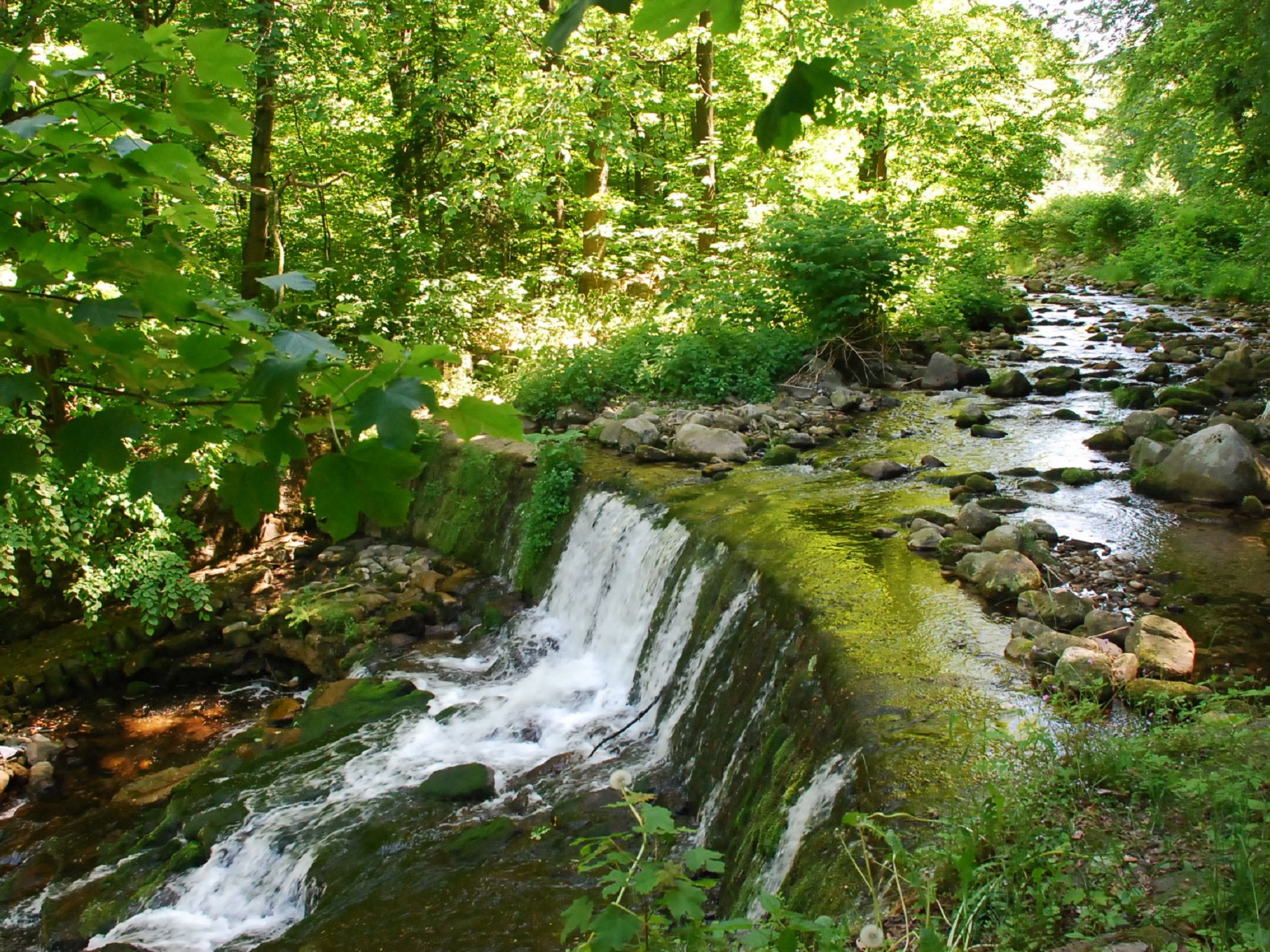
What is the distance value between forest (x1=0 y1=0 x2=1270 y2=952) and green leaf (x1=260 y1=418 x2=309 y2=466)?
2 centimetres

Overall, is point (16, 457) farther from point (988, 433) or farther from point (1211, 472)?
point (988, 433)

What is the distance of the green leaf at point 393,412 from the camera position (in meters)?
1.26

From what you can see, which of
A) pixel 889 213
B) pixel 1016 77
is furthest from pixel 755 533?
pixel 1016 77

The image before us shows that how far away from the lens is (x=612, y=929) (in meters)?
2.13

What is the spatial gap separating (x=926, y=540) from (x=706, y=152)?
9.05m

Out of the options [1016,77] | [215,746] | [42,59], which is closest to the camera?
[42,59]

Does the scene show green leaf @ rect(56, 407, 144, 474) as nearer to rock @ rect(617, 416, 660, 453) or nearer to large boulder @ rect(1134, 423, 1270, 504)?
large boulder @ rect(1134, 423, 1270, 504)

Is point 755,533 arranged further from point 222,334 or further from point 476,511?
point 222,334

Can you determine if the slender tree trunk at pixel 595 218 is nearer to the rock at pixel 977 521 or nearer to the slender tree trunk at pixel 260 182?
the slender tree trunk at pixel 260 182

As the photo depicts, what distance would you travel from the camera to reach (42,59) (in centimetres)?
686

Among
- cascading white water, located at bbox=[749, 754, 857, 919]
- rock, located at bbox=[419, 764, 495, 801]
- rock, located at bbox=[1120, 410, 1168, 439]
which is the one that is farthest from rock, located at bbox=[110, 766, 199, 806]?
rock, located at bbox=[1120, 410, 1168, 439]

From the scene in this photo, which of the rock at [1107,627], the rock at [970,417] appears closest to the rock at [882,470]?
the rock at [970,417]

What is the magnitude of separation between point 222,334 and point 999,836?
8.54 ft

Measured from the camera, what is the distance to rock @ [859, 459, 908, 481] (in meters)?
8.24
